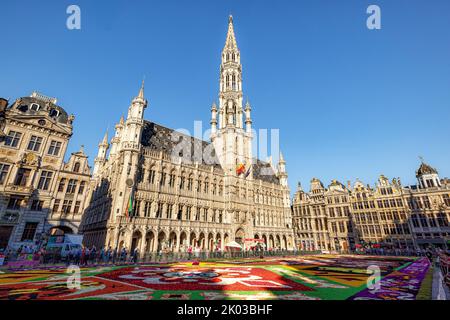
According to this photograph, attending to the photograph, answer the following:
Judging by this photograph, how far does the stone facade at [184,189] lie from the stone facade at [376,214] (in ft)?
27.5

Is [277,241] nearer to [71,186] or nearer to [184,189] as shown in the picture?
[184,189]

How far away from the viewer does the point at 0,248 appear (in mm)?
22562

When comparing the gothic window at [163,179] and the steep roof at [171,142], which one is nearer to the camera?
the gothic window at [163,179]

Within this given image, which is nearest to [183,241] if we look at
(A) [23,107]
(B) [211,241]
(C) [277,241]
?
(B) [211,241]

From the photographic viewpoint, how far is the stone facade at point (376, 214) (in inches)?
1753

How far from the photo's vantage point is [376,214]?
5050 centimetres

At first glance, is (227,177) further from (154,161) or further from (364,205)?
(364,205)

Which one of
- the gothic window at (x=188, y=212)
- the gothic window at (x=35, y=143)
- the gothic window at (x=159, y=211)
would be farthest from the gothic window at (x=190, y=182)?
the gothic window at (x=35, y=143)

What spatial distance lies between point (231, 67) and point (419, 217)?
2258 inches

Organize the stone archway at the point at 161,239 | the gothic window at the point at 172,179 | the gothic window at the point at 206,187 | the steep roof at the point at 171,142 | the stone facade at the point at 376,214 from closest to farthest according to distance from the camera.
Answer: the stone archway at the point at 161,239 < the gothic window at the point at 172,179 < the steep roof at the point at 171,142 < the gothic window at the point at 206,187 < the stone facade at the point at 376,214

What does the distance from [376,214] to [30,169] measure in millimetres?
64345

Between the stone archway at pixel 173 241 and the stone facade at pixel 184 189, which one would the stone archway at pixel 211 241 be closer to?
the stone facade at pixel 184 189
